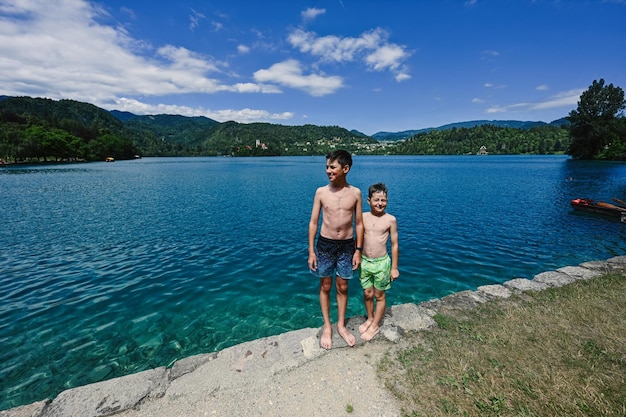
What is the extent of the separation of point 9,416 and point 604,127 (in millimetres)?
133554

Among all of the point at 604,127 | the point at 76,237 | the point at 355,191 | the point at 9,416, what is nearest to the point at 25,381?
the point at 9,416

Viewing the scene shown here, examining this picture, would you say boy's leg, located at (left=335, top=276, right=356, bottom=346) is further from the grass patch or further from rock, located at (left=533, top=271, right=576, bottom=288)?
rock, located at (left=533, top=271, right=576, bottom=288)

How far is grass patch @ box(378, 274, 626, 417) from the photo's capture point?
13.2 ft

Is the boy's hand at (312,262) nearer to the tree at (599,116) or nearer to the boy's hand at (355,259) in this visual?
the boy's hand at (355,259)

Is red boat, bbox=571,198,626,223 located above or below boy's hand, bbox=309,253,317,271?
below

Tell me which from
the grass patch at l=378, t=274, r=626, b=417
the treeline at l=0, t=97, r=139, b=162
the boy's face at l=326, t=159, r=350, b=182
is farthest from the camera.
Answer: the treeline at l=0, t=97, r=139, b=162

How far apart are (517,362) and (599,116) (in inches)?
5121

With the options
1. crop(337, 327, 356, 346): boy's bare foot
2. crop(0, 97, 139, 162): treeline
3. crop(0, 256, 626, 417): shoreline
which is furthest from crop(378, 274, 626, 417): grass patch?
crop(0, 97, 139, 162): treeline

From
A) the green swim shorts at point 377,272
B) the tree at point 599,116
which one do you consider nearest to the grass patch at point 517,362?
the green swim shorts at point 377,272

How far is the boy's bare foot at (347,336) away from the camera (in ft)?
18.2

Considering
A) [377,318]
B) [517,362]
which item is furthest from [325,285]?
[517,362]

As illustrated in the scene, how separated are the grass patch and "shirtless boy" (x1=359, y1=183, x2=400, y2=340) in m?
1.24

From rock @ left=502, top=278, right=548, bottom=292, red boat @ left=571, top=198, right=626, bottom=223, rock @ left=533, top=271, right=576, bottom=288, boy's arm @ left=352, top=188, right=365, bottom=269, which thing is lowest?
red boat @ left=571, top=198, right=626, bottom=223

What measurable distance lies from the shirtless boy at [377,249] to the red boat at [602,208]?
2674 centimetres
